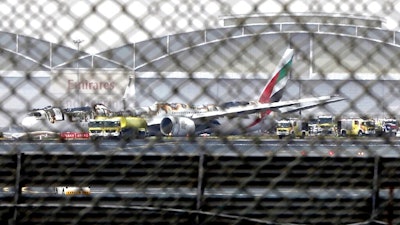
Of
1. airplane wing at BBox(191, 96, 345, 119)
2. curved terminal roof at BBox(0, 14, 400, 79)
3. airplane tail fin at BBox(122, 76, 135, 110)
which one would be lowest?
airplane wing at BBox(191, 96, 345, 119)

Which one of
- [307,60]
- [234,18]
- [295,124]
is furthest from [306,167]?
[234,18]

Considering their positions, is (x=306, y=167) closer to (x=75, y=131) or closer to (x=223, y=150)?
(x=223, y=150)

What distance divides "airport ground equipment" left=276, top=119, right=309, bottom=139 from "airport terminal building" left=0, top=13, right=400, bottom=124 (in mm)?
A: 63

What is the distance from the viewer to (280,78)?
2.15 meters

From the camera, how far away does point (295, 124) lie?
7.16 feet

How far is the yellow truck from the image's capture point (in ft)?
6.73

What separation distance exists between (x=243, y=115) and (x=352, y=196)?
365mm

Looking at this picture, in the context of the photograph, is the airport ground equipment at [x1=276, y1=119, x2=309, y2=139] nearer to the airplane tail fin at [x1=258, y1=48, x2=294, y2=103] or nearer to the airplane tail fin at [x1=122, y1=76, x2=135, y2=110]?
the airplane tail fin at [x1=258, y1=48, x2=294, y2=103]

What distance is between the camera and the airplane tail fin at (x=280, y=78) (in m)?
2.09

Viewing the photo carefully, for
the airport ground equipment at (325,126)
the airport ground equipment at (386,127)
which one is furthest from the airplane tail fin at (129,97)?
the airport ground equipment at (386,127)

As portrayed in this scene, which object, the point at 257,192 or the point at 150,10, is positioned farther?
the point at 257,192

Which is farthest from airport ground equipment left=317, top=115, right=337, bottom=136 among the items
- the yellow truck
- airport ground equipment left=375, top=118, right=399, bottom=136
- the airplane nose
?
the airplane nose

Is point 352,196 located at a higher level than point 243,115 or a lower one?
lower

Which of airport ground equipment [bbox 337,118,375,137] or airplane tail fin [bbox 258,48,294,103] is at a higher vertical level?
airplane tail fin [bbox 258,48,294,103]
